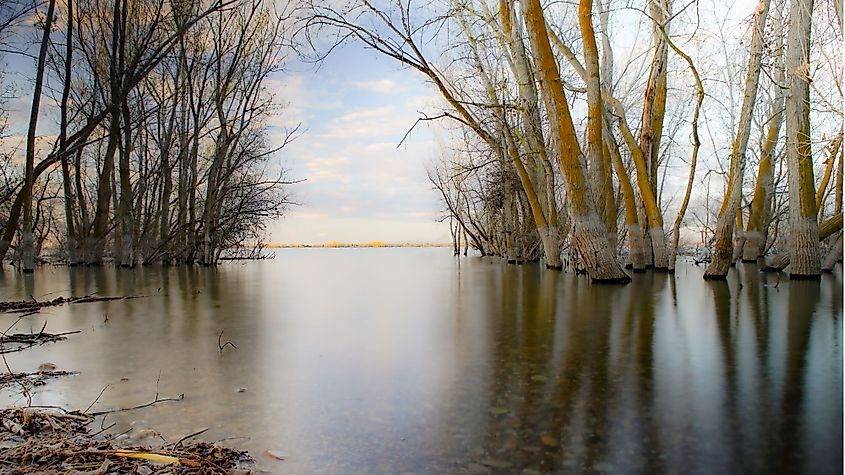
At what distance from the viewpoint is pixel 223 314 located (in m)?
5.60

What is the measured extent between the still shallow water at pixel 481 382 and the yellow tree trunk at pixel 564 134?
1.99 meters

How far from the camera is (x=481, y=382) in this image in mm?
2764

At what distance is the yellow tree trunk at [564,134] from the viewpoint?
297 inches

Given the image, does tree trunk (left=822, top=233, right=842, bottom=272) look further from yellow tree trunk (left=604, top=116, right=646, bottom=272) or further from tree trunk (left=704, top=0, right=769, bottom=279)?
tree trunk (left=704, top=0, right=769, bottom=279)

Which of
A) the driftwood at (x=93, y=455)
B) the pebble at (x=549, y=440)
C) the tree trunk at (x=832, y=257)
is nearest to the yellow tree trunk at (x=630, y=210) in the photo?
the tree trunk at (x=832, y=257)

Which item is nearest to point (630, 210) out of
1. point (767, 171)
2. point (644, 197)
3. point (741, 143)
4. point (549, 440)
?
point (644, 197)

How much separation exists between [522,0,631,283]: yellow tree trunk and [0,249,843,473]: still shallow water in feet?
6.52

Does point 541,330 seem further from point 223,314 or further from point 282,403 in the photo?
point 223,314

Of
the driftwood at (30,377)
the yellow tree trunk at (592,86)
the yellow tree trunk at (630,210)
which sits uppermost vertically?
the yellow tree trunk at (592,86)

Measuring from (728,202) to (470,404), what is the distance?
24.1 ft

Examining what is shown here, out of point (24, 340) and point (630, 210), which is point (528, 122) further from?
point (24, 340)

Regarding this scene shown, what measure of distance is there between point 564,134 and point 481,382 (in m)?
5.73

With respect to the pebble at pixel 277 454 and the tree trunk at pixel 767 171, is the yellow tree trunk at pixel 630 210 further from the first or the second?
the pebble at pixel 277 454

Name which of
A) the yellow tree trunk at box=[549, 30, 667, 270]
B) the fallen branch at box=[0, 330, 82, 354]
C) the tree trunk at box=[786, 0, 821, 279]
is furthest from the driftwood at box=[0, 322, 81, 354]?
the tree trunk at box=[786, 0, 821, 279]
